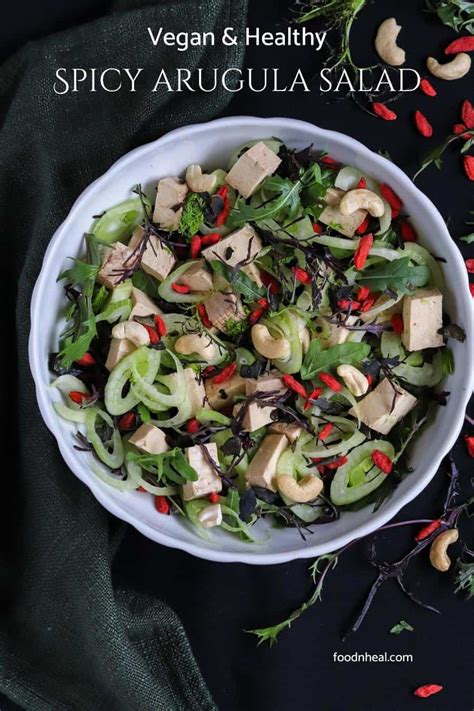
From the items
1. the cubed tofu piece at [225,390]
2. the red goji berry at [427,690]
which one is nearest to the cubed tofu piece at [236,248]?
the cubed tofu piece at [225,390]

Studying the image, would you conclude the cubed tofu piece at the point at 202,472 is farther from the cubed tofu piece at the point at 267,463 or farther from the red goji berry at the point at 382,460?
the red goji berry at the point at 382,460

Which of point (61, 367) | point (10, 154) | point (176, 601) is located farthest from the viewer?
point (176, 601)

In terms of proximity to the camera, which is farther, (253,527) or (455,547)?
(455,547)

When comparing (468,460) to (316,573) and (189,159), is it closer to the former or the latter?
(316,573)

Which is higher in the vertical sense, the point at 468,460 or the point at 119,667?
the point at 468,460

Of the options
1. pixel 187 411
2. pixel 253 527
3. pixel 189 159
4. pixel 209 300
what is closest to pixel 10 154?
pixel 189 159

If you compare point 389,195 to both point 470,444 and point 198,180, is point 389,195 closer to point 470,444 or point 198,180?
point 198,180

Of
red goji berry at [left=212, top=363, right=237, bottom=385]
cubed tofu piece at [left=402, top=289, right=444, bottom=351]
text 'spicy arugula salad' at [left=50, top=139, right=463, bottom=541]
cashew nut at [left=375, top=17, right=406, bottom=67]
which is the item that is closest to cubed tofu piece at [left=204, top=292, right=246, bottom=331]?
text 'spicy arugula salad' at [left=50, top=139, right=463, bottom=541]
